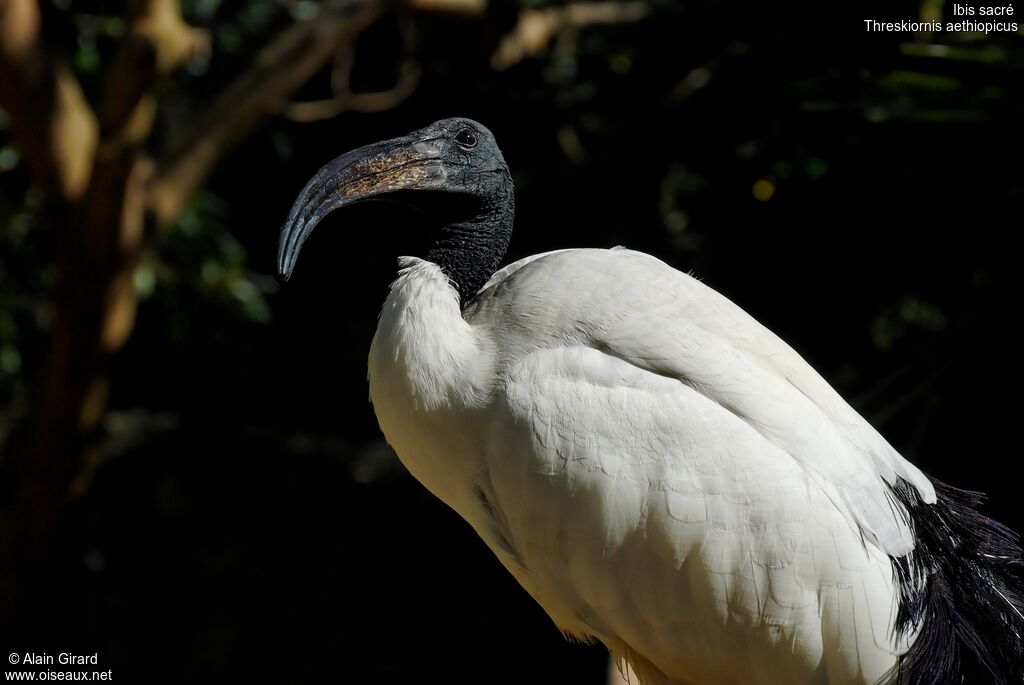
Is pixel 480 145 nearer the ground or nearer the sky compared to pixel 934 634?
nearer the sky

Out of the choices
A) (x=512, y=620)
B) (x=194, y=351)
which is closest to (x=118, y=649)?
(x=194, y=351)

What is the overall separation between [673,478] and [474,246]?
846 mm

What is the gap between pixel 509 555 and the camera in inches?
108

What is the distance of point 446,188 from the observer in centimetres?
283

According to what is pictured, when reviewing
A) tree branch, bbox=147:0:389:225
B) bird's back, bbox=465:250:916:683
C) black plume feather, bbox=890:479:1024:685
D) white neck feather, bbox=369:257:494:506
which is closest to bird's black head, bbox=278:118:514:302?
white neck feather, bbox=369:257:494:506

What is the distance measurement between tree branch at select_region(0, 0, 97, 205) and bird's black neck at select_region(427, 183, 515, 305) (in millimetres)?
2090

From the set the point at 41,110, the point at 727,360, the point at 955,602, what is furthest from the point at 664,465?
the point at 41,110

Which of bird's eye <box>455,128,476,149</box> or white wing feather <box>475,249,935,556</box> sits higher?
bird's eye <box>455,128,476,149</box>

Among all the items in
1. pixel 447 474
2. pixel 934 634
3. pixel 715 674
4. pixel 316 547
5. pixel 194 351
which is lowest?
pixel 316 547

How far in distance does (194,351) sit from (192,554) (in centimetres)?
136

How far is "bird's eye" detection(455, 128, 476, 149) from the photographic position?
286 centimetres

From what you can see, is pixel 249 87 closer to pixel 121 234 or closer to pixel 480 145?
pixel 121 234

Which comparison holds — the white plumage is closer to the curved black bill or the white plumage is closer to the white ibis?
the white ibis

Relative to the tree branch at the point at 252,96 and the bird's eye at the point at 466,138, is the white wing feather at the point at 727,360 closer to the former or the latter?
the bird's eye at the point at 466,138
